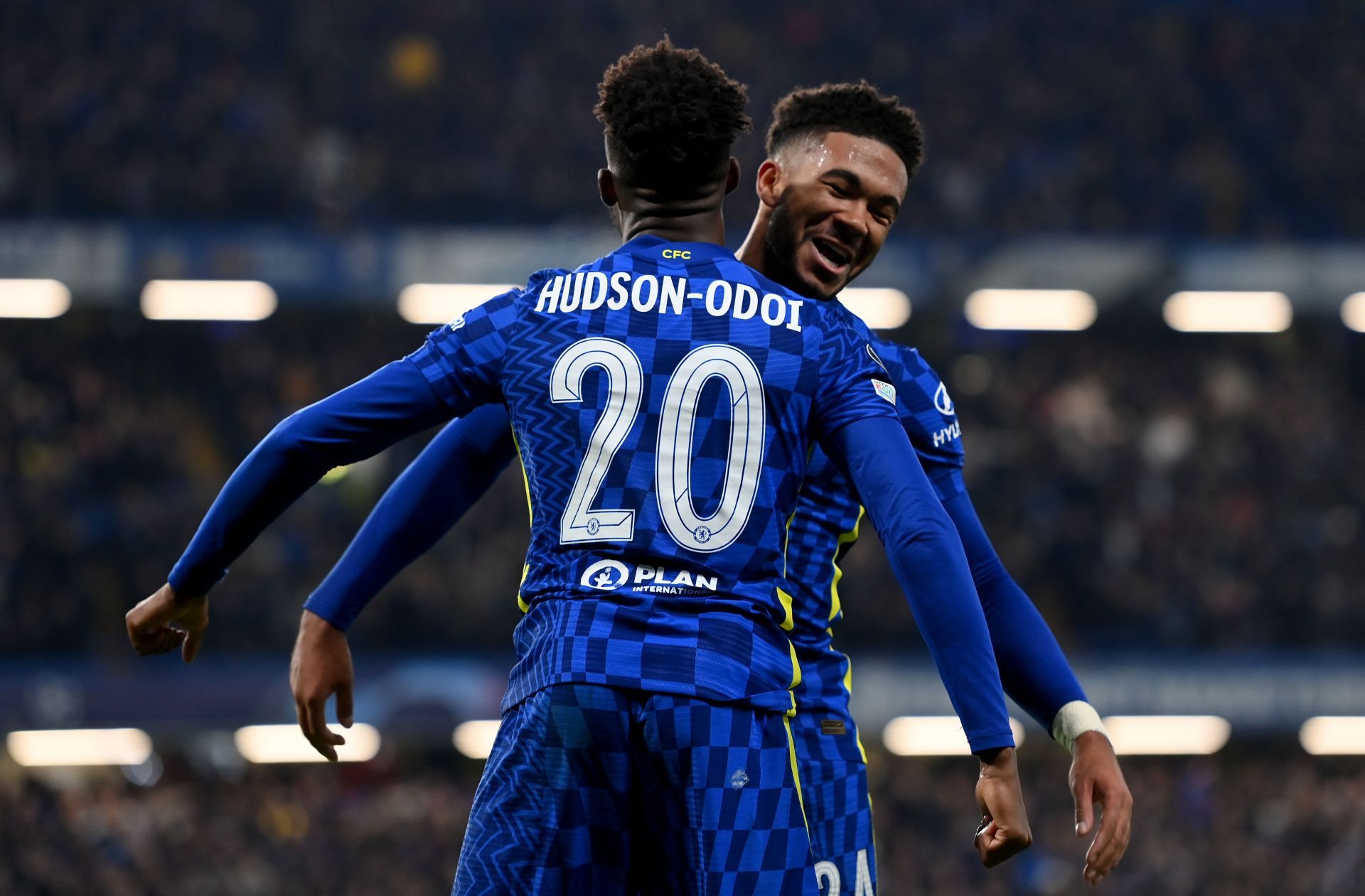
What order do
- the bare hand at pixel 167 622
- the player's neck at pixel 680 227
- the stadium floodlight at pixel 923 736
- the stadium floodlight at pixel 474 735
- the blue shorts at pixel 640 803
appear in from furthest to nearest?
the stadium floodlight at pixel 923 736 → the stadium floodlight at pixel 474 735 → the bare hand at pixel 167 622 → the player's neck at pixel 680 227 → the blue shorts at pixel 640 803

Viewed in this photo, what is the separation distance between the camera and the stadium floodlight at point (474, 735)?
52.0ft

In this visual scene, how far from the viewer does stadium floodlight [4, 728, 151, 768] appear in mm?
15094

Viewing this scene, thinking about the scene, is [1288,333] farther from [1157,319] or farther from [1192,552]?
[1192,552]

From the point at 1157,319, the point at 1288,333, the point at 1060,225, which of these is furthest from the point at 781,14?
the point at 1288,333

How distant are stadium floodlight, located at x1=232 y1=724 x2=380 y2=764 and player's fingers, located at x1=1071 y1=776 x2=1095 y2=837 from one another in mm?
13402

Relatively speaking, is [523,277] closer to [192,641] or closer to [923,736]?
[923,736]

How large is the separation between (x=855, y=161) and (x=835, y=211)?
0.42 feet

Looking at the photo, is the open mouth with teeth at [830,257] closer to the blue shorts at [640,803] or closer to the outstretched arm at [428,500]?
the outstretched arm at [428,500]

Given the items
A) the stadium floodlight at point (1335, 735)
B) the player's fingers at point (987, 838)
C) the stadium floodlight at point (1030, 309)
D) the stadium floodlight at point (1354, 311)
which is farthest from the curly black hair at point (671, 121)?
the stadium floodlight at point (1354, 311)

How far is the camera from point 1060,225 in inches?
713

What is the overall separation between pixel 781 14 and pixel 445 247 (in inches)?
231

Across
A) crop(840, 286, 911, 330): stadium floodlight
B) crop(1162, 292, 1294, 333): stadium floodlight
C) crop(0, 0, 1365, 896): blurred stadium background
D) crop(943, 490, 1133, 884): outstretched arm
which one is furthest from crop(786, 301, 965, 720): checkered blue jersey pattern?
crop(1162, 292, 1294, 333): stadium floodlight

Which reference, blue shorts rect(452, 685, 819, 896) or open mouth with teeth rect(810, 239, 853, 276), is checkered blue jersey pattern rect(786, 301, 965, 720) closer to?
open mouth with teeth rect(810, 239, 853, 276)

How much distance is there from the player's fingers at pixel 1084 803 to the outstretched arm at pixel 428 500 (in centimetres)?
132
